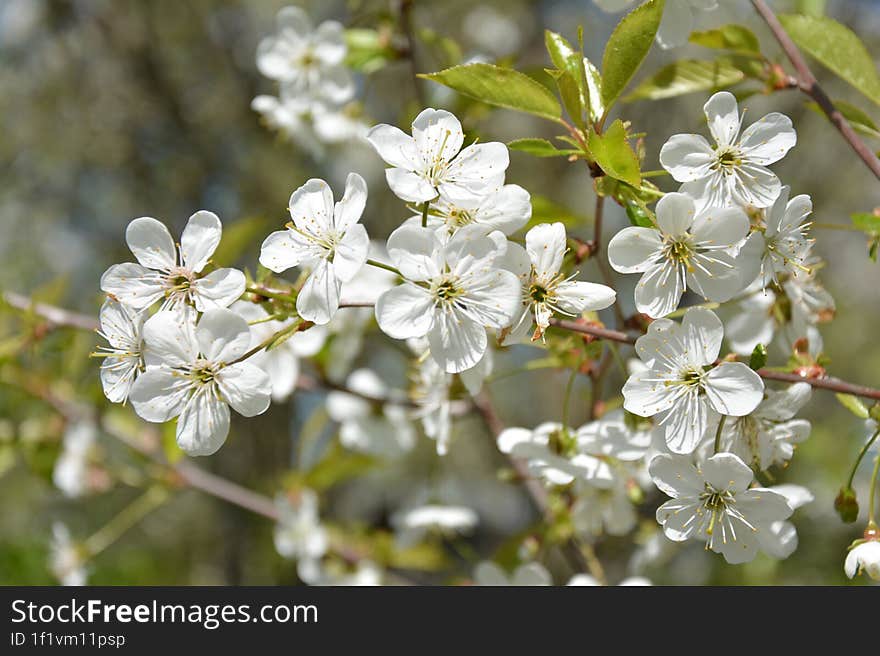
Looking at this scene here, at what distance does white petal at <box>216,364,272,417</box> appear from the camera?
0.96 meters

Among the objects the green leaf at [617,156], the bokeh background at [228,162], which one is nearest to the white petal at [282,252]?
the green leaf at [617,156]

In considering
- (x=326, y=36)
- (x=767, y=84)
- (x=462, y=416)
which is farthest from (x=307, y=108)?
(x=767, y=84)

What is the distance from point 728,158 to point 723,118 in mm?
51

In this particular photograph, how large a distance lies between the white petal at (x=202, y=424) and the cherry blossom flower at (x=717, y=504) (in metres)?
0.49

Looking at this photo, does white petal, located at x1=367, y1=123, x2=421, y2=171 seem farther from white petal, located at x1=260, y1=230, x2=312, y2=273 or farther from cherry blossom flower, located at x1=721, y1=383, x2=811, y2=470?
cherry blossom flower, located at x1=721, y1=383, x2=811, y2=470

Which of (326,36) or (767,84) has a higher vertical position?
(326,36)

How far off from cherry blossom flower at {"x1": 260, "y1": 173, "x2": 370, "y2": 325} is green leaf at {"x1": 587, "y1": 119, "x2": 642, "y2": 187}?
0.25 meters

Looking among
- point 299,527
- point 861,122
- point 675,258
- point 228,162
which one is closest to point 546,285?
point 675,258

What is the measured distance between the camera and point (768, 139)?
1005 mm

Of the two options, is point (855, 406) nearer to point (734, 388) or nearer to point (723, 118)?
point (734, 388)

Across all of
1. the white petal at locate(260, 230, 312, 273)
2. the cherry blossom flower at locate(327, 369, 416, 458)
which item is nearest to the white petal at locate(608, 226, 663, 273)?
the white petal at locate(260, 230, 312, 273)
